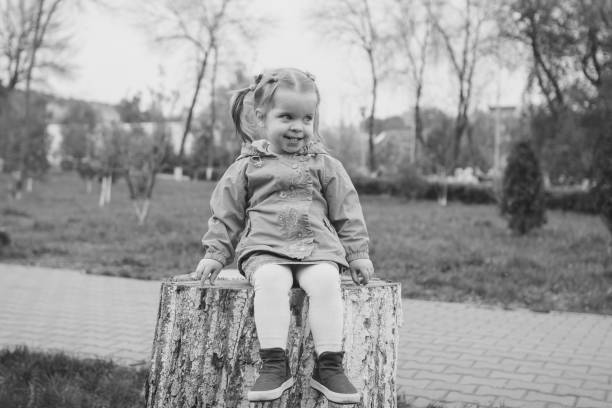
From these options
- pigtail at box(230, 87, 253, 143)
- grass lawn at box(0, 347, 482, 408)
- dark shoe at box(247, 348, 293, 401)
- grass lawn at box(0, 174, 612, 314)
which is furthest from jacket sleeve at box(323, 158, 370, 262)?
grass lawn at box(0, 174, 612, 314)

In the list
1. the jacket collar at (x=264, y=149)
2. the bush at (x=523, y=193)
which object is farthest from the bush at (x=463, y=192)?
the jacket collar at (x=264, y=149)

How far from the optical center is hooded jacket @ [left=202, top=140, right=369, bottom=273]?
274 centimetres

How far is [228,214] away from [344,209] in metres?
0.50

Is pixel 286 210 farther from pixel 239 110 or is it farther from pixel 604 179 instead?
pixel 604 179

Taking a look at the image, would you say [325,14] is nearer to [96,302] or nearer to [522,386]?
[96,302]

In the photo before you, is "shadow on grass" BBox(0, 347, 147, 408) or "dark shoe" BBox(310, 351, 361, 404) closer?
"dark shoe" BBox(310, 351, 361, 404)

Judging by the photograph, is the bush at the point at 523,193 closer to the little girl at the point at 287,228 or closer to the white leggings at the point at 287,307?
the little girl at the point at 287,228

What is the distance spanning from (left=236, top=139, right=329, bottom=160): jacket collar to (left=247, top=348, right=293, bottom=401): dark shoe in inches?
34.1

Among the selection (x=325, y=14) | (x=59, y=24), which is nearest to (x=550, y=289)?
(x=59, y=24)

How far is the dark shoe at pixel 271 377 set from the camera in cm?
237

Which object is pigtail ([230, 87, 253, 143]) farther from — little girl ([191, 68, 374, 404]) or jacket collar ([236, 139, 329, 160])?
jacket collar ([236, 139, 329, 160])

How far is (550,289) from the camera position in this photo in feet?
26.3

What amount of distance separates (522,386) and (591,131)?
19.7 meters

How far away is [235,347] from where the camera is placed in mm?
2645
